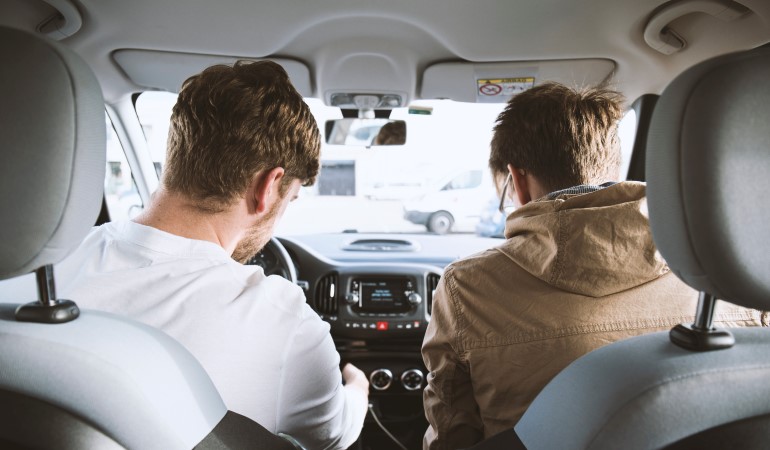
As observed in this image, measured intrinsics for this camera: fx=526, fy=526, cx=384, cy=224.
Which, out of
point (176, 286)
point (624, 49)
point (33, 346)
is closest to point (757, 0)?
point (624, 49)

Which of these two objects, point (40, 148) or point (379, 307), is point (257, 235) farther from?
point (379, 307)

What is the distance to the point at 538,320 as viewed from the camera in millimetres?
1411

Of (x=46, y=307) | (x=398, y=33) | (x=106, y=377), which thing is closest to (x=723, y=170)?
(x=106, y=377)

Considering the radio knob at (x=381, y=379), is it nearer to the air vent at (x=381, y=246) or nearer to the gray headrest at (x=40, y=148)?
the air vent at (x=381, y=246)

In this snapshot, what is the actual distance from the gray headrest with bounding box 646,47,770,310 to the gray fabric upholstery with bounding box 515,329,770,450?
14 centimetres

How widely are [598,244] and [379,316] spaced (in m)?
2.28

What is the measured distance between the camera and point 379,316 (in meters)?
3.44

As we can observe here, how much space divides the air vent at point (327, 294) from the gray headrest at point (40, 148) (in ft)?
8.74

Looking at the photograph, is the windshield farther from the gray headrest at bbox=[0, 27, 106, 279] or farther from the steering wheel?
the gray headrest at bbox=[0, 27, 106, 279]

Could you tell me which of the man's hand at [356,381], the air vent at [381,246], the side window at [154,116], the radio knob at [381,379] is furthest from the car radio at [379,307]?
the side window at [154,116]

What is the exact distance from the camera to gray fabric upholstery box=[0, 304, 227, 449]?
856 mm

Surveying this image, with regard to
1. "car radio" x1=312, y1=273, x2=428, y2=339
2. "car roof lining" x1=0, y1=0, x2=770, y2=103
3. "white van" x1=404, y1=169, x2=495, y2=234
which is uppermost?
"car roof lining" x1=0, y1=0, x2=770, y2=103

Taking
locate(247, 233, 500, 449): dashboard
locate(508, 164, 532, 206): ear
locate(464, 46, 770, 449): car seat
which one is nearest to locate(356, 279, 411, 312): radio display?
locate(247, 233, 500, 449): dashboard

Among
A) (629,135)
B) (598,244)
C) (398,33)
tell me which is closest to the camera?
(598,244)
